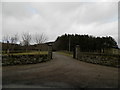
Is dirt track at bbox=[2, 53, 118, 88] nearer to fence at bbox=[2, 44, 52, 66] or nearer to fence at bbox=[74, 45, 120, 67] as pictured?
fence at bbox=[74, 45, 120, 67]

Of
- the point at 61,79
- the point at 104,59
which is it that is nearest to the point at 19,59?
the point at 61,79

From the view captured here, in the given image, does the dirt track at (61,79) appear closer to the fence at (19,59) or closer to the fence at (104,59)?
the fence at (104,59)

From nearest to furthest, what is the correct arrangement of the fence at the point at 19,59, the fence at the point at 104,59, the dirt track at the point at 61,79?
the dirt track at the point at 61,79 < the fence at the point at 104,59 < the fence at the point at 19,59

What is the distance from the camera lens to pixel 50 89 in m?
3.75

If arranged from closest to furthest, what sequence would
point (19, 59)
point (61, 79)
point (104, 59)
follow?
1. point (61, 79)
2. point (104, 59)
3. point (19, 59)

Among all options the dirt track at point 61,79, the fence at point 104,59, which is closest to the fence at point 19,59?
the dirt track at point 61,79

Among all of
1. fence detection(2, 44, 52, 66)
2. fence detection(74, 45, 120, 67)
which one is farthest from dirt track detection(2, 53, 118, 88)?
fence detection(2, 44, 52, 66)

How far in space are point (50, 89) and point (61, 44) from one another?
138 feet

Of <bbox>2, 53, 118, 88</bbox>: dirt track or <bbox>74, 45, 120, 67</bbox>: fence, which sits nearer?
<bbox>2, 53, 118, 88</bbox>: dirt track

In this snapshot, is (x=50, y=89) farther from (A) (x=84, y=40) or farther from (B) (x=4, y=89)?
(A) (x=84, y=40)

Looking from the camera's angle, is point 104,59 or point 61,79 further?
point 104,59

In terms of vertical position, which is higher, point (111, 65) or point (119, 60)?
point (119, 60)

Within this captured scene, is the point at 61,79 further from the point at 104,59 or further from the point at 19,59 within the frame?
the point at 19,59

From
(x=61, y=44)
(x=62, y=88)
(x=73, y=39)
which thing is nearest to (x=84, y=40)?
(x=73, y=39)
